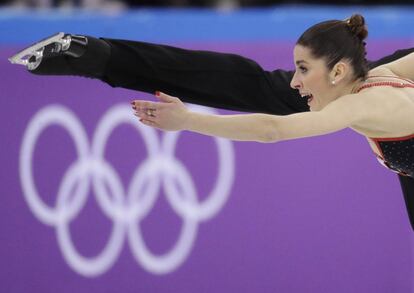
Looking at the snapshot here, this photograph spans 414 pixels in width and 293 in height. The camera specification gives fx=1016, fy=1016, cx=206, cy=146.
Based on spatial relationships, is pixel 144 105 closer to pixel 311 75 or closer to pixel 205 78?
pixel 311 75

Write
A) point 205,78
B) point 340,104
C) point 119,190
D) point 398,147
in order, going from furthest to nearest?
point 119,190
point 205,78
point 398,147
point 340,104

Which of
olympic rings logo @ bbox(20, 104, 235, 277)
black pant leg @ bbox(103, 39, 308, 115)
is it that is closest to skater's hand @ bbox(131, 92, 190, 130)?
black pant leg @ bbox(103, 39, 308, 115)

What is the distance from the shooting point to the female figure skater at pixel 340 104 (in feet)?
11.7

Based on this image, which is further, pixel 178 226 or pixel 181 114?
pixel 178 226

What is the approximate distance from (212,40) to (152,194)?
983 millimetres

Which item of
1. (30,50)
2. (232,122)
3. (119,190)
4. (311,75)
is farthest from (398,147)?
(119,190)

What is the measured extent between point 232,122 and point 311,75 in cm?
53

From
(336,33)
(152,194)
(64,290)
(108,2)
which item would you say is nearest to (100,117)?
(152,194)

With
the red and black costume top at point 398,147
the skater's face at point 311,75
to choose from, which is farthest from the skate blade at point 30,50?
the red and black costume top at point 398,147

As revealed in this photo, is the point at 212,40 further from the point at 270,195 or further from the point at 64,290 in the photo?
the point at 64,290

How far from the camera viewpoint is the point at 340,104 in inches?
145

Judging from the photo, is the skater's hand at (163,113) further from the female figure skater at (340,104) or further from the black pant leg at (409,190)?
the black pant leg at (409,190)

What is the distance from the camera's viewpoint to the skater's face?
12.9ft

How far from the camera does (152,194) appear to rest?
5828 millimetres
